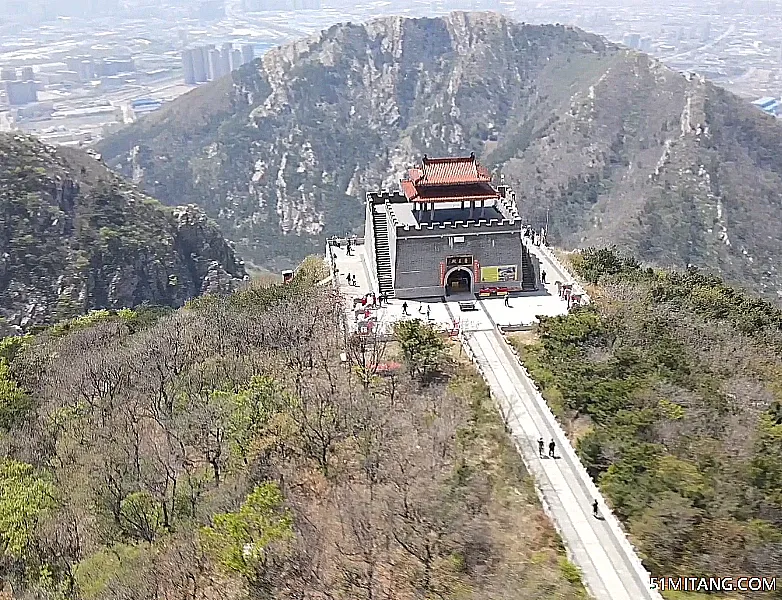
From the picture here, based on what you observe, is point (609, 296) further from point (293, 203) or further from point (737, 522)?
point (293, 203)

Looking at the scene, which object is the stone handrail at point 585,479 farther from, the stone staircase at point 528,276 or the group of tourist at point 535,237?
the group of tourist at point 535,237

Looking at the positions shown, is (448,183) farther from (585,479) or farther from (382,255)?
(585,479)

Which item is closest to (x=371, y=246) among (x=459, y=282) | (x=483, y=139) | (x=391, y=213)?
(x=391, y=213)

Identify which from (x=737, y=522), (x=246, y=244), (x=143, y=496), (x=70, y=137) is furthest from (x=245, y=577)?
Answer: (x=70, y=137)

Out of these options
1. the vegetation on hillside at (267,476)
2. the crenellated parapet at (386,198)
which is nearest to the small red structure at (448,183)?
the crenellated parapet at (386,198)

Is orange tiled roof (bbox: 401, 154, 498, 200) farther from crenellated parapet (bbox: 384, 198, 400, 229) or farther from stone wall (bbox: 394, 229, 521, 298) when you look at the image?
stone wall (bbox: 394, 229, 521, 298)
